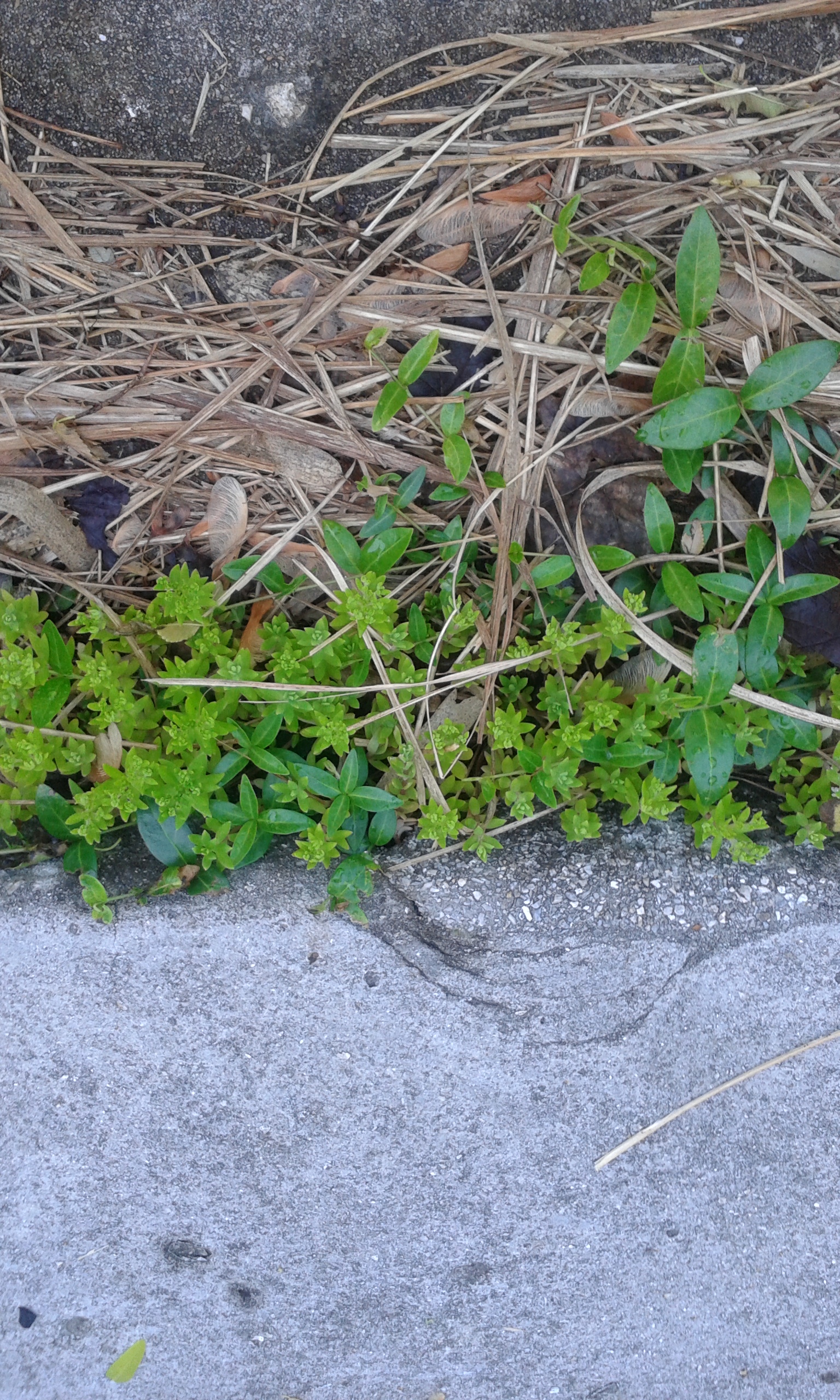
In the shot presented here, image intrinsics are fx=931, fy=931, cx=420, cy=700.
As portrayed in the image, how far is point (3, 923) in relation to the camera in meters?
2.27

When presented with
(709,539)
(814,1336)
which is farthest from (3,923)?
(814,1336)

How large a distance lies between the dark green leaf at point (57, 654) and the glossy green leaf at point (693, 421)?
1.40m

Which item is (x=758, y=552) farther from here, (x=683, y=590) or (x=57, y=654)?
(x=57, y=654)

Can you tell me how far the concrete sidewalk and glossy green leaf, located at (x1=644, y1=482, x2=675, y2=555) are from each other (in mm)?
796

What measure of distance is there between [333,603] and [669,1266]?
70.3 inches

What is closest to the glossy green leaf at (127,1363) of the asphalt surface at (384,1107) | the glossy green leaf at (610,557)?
the asphalt surface at (384,1107)

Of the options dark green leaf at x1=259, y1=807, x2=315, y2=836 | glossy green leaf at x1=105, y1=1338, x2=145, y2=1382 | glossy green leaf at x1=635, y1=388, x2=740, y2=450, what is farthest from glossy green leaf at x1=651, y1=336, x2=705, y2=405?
glossy green leaf at x1=105, y1=1338, x2=145, y2=1382

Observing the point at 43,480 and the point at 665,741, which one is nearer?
the point at 665,741

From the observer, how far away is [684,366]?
2.07m

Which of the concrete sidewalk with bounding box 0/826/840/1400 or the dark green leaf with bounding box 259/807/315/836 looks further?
the concrete sidewalk with bounding box 0/826/840/1400

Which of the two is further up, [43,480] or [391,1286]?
[43,480]

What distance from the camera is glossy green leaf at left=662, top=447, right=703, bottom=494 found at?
2109mm

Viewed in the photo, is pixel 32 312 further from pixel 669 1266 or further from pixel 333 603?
pixel 669 1266

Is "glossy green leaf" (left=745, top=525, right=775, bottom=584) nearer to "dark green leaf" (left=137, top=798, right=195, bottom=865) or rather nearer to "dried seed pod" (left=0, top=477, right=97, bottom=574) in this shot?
"dark green leaf" (left=137, top=798, right=195, bottom=865)
